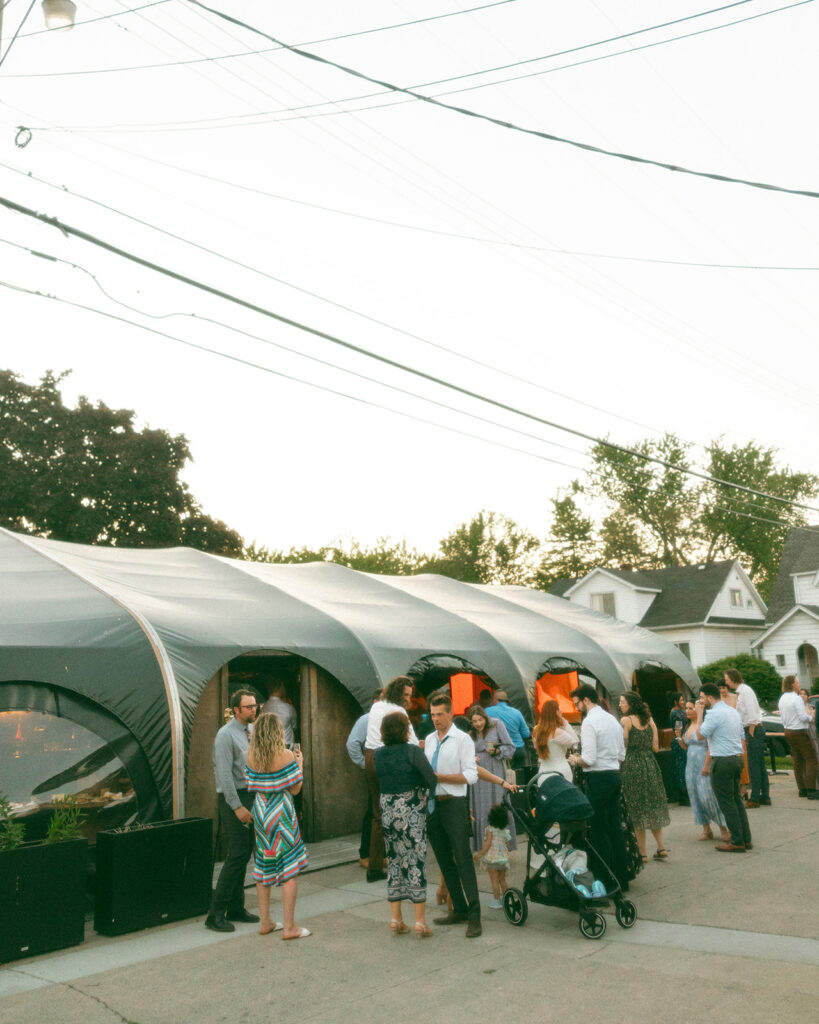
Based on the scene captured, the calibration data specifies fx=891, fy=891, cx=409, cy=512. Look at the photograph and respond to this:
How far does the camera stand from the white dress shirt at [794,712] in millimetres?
14000

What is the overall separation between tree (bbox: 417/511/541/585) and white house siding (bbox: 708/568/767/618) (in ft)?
60.6

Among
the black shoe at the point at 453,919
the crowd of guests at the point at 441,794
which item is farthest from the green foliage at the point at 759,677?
the black shoe at the point at 453,919

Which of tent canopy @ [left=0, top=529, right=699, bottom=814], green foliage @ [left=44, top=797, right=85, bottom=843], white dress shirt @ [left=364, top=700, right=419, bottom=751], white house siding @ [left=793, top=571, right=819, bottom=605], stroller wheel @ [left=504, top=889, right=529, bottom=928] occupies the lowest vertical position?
stroller wheel @ [left=504, top=889, right=529, bottom=928]

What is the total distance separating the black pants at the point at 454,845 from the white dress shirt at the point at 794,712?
8.56 m

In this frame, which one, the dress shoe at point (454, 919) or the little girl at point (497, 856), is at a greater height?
the little girl at point (497, 856)

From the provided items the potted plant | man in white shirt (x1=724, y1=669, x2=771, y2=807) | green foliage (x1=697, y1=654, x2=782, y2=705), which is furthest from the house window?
the potted plant

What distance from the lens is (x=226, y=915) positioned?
25.0 feet

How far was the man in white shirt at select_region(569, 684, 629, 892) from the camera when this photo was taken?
27.0ft

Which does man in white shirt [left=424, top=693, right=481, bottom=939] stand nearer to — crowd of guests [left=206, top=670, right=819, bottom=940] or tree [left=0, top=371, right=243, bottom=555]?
crowd of guests [left=206, top=670, right=819, bottom=940]

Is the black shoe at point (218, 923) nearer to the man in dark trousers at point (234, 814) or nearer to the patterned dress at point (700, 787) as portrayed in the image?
the man in dark trousers at point (234, 814)

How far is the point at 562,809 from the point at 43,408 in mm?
36092

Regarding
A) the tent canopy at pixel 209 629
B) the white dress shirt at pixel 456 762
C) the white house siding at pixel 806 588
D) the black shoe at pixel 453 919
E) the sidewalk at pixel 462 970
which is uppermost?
the white house siding at pixel 806 588

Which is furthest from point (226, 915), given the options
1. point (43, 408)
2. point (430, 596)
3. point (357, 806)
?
point (43, 408)

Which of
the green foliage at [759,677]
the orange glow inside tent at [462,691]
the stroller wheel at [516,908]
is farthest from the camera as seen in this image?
the green foliage at [759,677]
